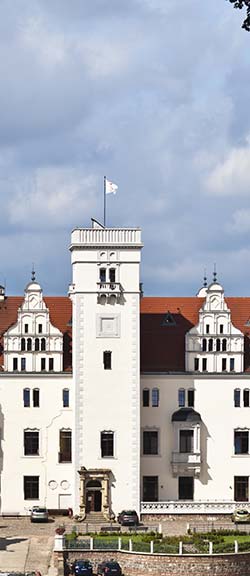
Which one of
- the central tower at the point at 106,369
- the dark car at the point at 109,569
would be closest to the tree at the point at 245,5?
the dark car at the point at 109,569

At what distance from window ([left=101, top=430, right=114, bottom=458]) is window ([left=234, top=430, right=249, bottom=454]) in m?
8.93

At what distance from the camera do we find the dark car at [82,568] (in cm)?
7144

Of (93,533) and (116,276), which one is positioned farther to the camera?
(116,276)

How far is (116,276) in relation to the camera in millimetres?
90750

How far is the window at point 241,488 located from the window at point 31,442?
1420 centimetres

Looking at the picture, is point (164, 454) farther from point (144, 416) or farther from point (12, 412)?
point (12, 412)

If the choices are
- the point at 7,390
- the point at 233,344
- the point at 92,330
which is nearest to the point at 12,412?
the point at 7,390

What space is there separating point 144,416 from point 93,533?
13.1m

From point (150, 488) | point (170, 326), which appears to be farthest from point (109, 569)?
point (170, 326)

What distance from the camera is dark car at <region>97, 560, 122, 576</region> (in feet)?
234

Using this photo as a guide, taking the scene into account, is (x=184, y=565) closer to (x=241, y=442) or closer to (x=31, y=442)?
(x=241, y=442)

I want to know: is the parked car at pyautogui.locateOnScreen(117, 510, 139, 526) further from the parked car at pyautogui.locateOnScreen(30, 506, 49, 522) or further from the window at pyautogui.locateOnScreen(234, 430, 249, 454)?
the window at pyautogui.locateOnScreen(234, 430, 249, 454)

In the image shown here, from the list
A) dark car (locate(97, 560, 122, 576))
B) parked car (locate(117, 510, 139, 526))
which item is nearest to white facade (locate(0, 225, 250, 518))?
parked car (locate(117, 510, 139, 526))

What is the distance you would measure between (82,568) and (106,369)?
827 inches
